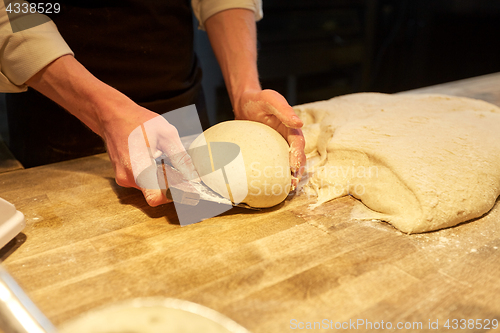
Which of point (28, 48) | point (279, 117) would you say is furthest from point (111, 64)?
point (279, 117)

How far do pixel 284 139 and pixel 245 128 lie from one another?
5.5 inches

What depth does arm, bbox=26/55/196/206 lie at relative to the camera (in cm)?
90

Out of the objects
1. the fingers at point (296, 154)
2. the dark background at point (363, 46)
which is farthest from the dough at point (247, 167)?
the dark background at point (363, 46)

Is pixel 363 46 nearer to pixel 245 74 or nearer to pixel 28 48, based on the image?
pixel 245 74

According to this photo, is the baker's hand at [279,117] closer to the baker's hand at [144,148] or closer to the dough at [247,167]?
the dough at [247,167]

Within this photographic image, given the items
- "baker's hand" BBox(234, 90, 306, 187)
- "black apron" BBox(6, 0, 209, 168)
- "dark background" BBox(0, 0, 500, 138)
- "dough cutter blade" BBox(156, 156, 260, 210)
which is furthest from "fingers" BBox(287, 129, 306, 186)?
"dark background" BBox(0, 0, 500, 138)

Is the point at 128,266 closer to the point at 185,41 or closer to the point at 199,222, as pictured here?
the point at 199,222

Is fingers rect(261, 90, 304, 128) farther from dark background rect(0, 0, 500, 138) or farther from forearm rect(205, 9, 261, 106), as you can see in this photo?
dark background rect(0, 0, 500, 138)

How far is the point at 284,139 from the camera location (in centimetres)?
112

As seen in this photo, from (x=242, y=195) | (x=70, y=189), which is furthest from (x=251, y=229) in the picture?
(x=70, y=189)

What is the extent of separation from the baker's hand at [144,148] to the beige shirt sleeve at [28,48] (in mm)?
261

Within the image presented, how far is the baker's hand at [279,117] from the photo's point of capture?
1.03 meters

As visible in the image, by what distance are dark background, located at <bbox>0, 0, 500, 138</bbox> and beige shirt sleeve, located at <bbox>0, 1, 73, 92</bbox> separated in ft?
5.81

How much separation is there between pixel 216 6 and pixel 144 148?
2.57 feet
